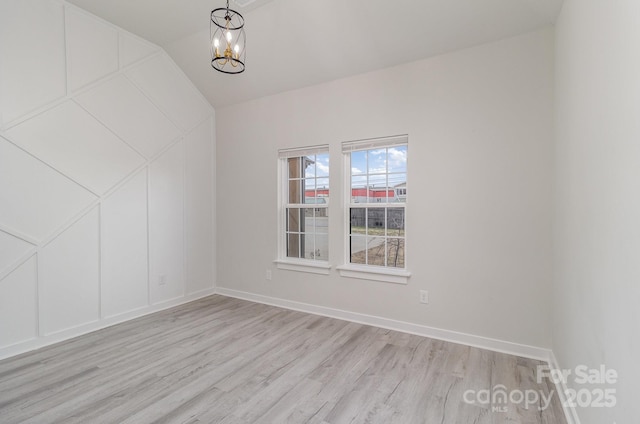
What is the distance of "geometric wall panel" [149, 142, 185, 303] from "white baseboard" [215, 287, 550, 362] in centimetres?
95

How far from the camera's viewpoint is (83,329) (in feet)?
10.3

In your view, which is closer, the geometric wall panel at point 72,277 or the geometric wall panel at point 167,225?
the geometric wall panel at point 72,277

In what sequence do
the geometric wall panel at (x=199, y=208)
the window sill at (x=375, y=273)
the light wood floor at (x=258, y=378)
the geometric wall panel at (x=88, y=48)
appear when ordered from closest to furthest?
1. the light wood floor at (x=258, y=378)
2. the geometric wall panel at (x=88, y=48)
3. the window sill at (x=375, y=273)
4. the geometric wall panel at (x=199, y=208)

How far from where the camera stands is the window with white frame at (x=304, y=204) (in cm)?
388

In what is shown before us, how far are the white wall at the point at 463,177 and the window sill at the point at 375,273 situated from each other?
2.7 inches

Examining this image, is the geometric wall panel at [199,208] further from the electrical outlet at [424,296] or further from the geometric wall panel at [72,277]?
the electrical outlet at [424,296]

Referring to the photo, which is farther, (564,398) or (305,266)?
(305,266)

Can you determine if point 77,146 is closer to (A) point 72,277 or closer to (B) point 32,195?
(B) point 32,195

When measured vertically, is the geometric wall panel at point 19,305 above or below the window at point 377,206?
below

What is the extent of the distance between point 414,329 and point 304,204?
1967 mm

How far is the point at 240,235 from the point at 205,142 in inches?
57.7

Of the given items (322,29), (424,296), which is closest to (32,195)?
(322,29)

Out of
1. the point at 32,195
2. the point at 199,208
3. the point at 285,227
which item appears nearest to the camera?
the point at 32,195

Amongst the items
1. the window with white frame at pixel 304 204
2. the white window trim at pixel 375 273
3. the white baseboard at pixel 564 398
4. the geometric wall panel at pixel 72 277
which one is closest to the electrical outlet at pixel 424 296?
the white window trim at pixel 375 273
